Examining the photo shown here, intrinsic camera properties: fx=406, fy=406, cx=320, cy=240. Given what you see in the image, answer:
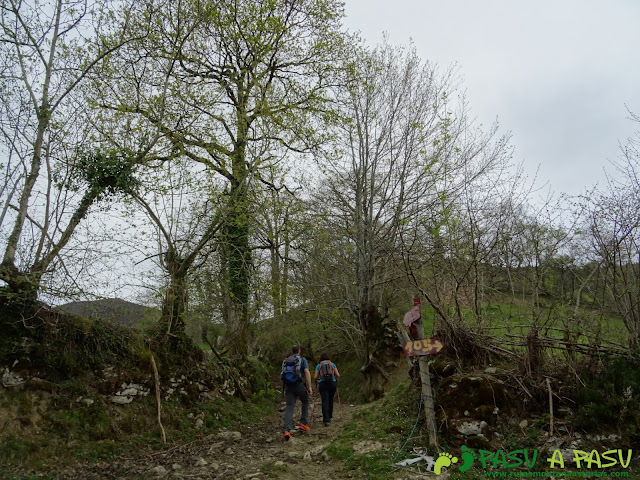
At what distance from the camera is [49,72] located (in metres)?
7.19

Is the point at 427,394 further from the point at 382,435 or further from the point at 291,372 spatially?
the point at 291,372

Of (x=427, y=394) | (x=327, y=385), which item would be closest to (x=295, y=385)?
(x=327, y=385)

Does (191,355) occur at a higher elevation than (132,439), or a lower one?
higher

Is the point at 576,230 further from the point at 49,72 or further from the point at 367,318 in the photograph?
the point at 49,72

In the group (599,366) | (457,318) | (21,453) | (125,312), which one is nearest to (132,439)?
(21,453)

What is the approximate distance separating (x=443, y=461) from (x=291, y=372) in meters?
3.65

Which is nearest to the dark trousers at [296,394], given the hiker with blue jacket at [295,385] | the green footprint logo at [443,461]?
the hiker with blue jacket at [295,385]

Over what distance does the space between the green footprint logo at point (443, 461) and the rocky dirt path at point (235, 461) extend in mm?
1269

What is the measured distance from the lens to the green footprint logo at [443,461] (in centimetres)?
511

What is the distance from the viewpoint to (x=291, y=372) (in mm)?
8148

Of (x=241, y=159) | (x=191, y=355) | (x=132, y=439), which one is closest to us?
(x=132, y=439)

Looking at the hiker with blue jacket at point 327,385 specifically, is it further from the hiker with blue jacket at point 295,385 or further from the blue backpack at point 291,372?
the blue backpack at point 291,372

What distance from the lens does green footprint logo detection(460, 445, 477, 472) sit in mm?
5145

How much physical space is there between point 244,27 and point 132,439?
10182 mm
